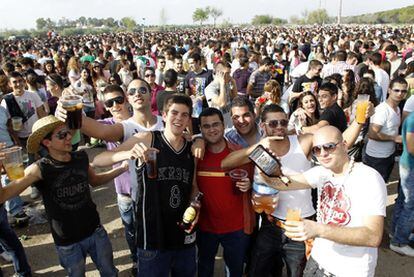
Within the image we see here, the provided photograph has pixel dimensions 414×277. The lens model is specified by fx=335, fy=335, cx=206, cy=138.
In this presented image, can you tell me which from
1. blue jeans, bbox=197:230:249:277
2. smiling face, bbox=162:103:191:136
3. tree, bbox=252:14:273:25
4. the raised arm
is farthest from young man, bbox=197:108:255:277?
tree, bbox=252:14:273:25

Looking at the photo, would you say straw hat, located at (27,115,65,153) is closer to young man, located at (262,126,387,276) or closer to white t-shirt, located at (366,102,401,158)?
young man, located at (262,126,387,276)

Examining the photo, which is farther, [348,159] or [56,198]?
[56,198]

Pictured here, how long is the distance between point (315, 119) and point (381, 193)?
2.55 m

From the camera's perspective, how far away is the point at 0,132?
15.4 ft

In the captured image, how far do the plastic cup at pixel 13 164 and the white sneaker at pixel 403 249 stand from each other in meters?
4.31

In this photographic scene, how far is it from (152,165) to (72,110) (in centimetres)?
74

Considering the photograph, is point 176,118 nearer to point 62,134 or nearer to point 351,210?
point 62,134

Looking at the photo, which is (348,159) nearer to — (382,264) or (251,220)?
(251,220)

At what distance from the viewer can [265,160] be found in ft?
8.34

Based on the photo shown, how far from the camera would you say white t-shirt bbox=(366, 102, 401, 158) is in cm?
443

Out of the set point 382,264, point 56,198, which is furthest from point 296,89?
point 56,198

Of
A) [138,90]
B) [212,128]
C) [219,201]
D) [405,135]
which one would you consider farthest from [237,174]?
[405,135]

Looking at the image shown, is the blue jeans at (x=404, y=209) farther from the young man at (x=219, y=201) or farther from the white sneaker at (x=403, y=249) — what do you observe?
the young man at (x=219, y=201)

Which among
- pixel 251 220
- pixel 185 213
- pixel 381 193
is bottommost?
pixel 251 220
